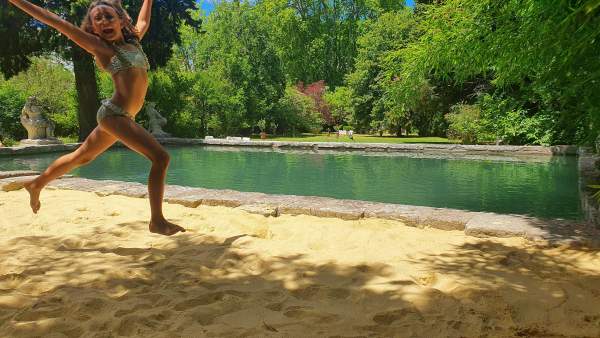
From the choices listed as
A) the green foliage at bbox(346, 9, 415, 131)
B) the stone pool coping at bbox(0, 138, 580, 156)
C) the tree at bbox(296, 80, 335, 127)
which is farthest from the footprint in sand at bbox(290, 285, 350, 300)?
the tree at bbox(296, 80, 335, 127)

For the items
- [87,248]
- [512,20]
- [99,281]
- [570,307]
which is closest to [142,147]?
[87,248]

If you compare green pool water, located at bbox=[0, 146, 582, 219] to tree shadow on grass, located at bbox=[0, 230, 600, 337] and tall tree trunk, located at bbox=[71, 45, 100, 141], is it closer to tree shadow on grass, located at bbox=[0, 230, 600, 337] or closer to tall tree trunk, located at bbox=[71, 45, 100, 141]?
tree shadow on grass, located at bbox=[0, 230, 600, 337]

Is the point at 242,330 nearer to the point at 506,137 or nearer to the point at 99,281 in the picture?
the point at 99,281

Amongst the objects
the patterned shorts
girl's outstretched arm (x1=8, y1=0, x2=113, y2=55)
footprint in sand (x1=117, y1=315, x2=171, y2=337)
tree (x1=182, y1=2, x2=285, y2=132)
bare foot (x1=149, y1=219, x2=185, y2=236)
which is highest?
tree (x1=182, y1=2, x2=285, y2=132)

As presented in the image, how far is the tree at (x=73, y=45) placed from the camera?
16.5m

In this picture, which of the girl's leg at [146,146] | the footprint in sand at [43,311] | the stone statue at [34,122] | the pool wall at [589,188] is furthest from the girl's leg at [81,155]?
the stone statue at [34,122]

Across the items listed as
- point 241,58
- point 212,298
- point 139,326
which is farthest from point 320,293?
point 241,58

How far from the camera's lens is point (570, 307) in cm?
219

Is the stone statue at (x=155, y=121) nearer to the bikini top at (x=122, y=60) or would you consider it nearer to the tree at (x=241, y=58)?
the tree at (x=241, y=58)

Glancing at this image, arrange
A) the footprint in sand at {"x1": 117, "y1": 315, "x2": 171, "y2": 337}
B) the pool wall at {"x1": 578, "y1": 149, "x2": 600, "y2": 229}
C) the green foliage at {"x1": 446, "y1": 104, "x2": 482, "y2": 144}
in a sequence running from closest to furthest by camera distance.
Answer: the footprint in sand at {"x1": 117, "y1": 315, "x2": 171, "y2": 337}
the pool wall at {"x1": 578, "y1": 149, "x2": 600, "y2": 229}
the green foliage at {"x1": 446, "y1": 104, "x2": 482, "y2": 144}

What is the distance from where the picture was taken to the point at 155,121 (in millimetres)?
21766

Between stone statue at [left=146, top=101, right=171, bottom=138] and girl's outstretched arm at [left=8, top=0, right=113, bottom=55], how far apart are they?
18918 mm

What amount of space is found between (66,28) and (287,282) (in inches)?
102

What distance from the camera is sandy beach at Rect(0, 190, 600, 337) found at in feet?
6.64
